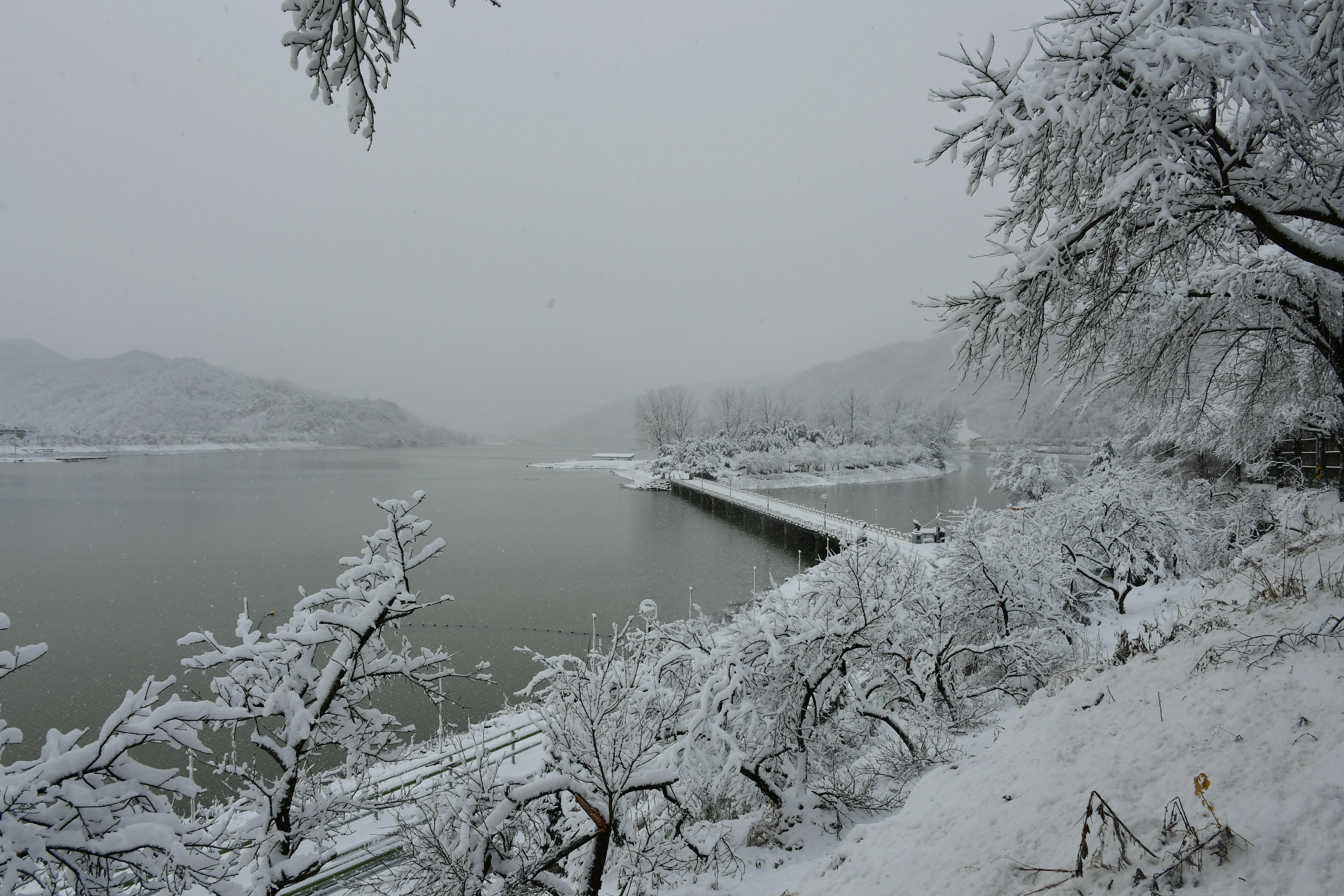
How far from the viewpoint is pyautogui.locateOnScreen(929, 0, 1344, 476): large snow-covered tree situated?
3.10 m

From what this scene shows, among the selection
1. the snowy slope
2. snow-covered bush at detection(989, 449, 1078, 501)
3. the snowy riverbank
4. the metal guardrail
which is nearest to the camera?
the snowy slope

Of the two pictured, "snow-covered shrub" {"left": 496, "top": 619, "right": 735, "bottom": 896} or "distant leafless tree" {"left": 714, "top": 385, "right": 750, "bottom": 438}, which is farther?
"distant leafless tree" {"left": 714, "top": 385, "right": 750, "bottom": 438}

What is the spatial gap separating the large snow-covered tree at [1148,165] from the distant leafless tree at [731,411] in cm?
8019

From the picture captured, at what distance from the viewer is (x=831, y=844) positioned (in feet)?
20.0

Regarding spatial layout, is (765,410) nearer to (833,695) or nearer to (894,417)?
(894,417)

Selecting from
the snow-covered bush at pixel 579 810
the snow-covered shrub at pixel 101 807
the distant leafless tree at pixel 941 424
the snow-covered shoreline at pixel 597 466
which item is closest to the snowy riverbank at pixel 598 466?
the snow-covered shoreline at pixel 597 466

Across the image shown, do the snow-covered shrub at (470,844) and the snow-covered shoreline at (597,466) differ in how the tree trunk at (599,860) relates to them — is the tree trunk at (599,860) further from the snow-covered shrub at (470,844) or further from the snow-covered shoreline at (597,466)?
the snow-covered shoreline at (597,466)

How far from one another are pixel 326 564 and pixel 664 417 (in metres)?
65.8

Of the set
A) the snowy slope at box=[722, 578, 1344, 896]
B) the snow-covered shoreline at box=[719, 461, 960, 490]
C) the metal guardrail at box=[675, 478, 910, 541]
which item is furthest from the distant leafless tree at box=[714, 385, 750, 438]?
the snowy slope at box=[722, 578, 1344, 896]

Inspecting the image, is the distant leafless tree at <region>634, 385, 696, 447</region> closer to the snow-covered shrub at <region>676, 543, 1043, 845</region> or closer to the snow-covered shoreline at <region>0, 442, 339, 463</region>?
the snow-covered shrub at <region>676, 543, 1043, 845</region>

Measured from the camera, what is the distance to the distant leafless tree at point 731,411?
92688 mm

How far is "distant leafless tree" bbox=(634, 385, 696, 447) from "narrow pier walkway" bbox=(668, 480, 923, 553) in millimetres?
22593

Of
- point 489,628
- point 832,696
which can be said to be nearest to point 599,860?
point 832,696

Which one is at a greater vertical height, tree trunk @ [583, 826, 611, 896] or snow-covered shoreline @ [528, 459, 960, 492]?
tree trunk @ [583, 826, 611, 896]
